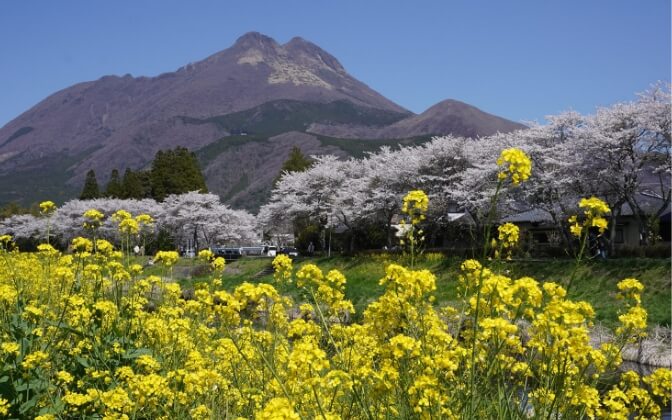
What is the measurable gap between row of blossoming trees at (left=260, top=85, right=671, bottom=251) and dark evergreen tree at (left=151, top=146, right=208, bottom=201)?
19354 millimetres

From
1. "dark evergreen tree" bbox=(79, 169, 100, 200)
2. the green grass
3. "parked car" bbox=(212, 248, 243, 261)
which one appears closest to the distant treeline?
"dark evergreen tree" bbox=(79, 169, 100, 200)

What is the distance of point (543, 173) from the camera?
893 inches

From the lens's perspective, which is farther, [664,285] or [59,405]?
[664,285]

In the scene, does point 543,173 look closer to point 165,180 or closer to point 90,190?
point 165,180

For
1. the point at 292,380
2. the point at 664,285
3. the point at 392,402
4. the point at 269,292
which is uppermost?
the point at 269,292

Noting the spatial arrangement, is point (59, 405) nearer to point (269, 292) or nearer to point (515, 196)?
point (269, 292)

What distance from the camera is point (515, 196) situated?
2367cm

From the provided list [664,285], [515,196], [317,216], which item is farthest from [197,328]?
[317,216]

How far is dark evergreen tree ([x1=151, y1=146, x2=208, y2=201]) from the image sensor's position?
52875 mm

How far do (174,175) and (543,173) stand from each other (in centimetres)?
3787

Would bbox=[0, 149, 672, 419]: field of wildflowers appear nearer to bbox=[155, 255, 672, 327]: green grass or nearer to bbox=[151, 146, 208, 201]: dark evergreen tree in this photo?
bbox=[155, 255, 672, 327]: green grass

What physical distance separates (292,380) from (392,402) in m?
0.87

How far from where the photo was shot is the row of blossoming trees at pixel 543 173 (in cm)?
1955

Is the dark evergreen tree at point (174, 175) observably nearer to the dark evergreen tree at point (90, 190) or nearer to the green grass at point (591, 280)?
the dark evergreen tree at point (90, 190)
